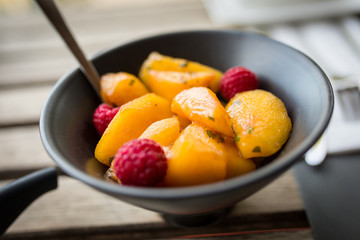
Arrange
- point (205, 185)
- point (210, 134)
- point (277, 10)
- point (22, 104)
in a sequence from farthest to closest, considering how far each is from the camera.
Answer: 1. point (277, 10)
2. point (22, 104)
3. point (210, 134)
4. point (205, 185)

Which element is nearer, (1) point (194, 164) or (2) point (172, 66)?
(1) point (194, 164)

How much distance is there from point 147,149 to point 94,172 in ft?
0.41

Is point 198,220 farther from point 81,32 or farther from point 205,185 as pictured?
point 81,32

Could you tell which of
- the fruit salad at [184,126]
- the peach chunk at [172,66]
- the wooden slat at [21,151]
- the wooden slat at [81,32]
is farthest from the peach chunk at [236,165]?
the wooden slat at [81,32]

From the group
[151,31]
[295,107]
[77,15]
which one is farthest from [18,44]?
[295,107]

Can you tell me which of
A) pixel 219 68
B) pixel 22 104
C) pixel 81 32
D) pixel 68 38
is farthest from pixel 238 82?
pixel 81 32

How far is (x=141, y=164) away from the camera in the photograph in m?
0.48

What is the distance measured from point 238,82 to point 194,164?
27 cm

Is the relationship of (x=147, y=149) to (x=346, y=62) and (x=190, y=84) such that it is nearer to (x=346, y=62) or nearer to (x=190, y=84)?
(x=190, y=84)

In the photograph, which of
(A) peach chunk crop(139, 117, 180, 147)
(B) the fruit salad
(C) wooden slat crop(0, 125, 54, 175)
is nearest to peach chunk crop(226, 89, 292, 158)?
(B) the fruit salad

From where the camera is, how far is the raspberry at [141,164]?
19.1 inches

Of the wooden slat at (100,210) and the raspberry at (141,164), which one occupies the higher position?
the raspberry at (141,164)

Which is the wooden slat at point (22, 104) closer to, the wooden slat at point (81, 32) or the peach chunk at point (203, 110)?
the wooden slat at point (81, 32)

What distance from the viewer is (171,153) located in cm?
52
